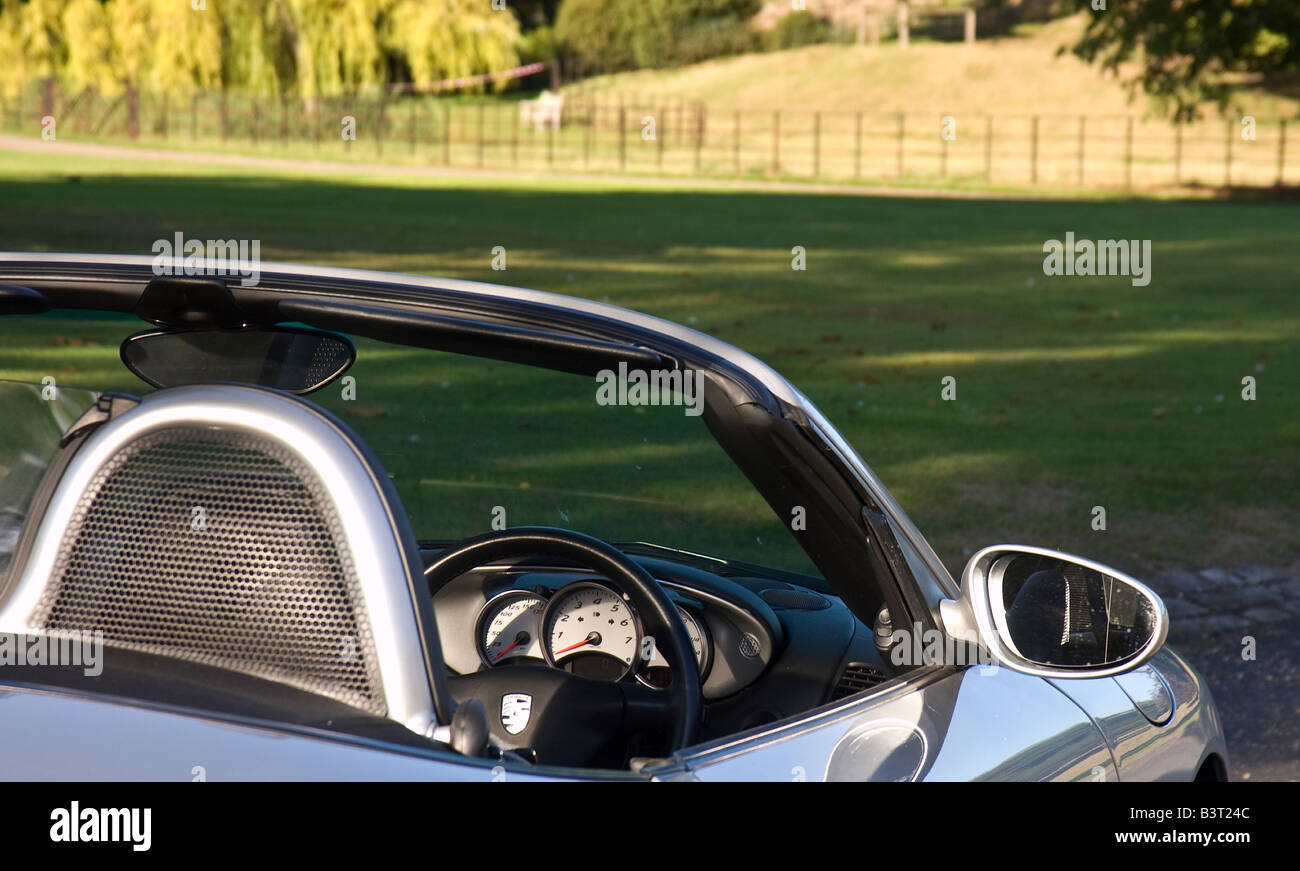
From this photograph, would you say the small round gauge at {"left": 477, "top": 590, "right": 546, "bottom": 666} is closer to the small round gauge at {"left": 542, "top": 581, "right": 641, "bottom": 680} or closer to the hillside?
the small round gauge at {"left": 542, "top": 581, "right": 641, "bottom": 680}

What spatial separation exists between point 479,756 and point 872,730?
2.30ft

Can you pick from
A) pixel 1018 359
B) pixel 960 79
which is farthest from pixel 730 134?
pixel 1018 359

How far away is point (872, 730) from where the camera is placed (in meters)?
2.09

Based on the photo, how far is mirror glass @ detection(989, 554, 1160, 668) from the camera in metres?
2.26

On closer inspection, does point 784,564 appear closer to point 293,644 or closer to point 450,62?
point 293,644

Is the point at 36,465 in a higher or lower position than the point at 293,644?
higher

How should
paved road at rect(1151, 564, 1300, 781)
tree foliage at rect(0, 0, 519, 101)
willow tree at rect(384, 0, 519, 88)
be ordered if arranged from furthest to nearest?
willow tree at rect(384, 0, 519, 88), tree foliage at rect(0, 0, 519, 101), paved road at rect(1151, 564, 1300, 781)

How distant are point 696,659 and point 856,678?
0.28 metres

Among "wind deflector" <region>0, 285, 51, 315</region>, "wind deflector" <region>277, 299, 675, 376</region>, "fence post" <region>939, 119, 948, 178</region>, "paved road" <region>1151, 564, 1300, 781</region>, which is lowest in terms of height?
"paved road" <region>1151, 564, 1300, 781</region>

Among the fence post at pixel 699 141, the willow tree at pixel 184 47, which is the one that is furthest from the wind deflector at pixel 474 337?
the fence post at pixel 699 141

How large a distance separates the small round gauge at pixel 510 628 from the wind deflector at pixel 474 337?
66 cm

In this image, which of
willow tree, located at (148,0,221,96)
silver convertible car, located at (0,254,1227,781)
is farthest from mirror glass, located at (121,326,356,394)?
willow tree, located at (148,0,221,96)
